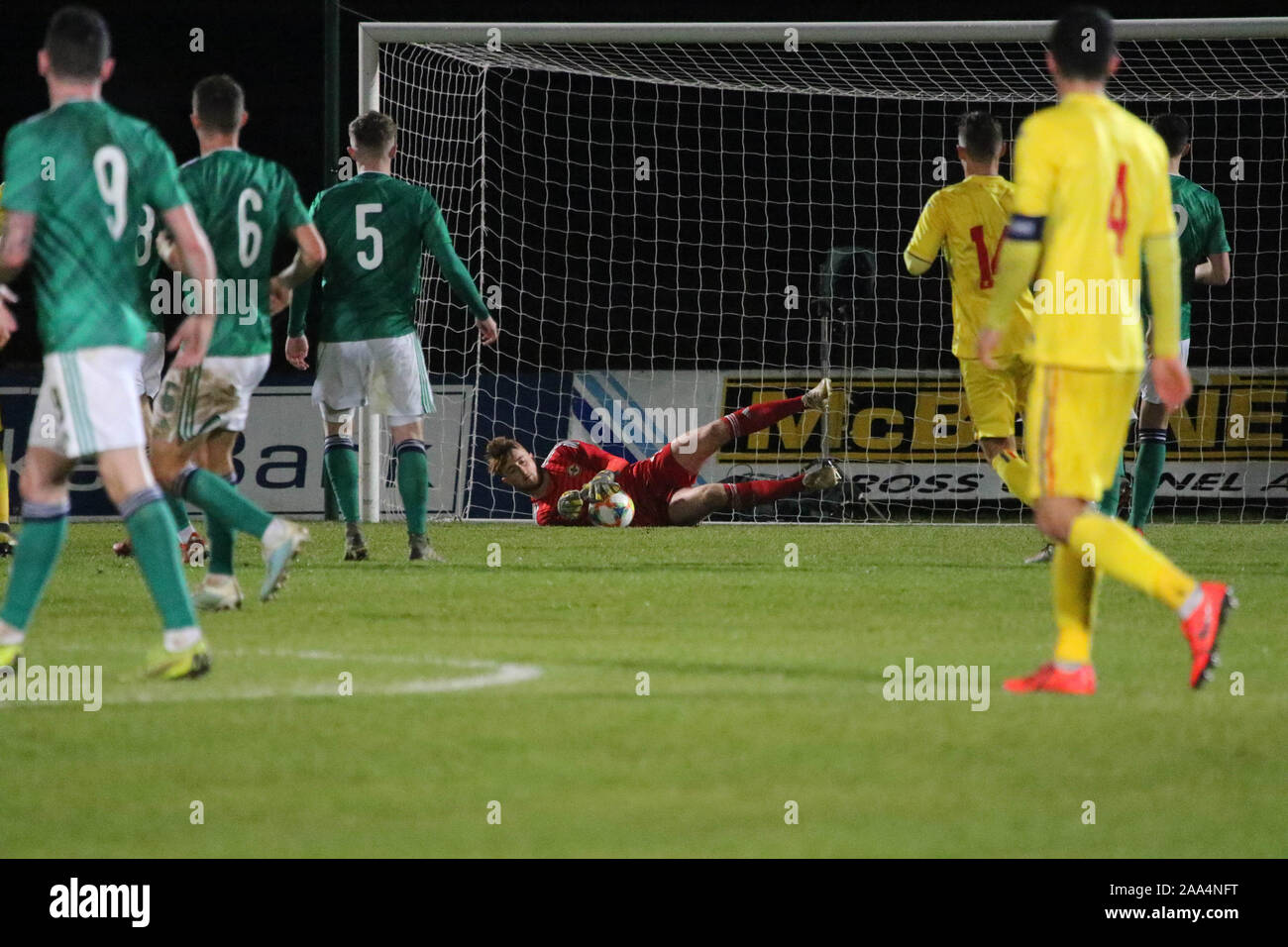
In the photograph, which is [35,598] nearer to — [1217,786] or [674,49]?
[1217,786]

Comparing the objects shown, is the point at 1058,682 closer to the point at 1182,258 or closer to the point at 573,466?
the point at 1182,258

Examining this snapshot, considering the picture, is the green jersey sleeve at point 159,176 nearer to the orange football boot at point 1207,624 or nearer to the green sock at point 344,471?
the orange football boot at point 1207,624

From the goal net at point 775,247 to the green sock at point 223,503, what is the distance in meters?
6.53

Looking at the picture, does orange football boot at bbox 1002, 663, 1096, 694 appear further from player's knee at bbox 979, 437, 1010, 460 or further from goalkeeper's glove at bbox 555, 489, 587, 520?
goalkeeper's glove at bbox 555, 489, 587, 520

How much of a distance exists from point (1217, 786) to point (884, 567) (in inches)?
241

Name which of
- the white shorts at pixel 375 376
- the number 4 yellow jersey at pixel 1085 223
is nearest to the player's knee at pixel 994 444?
the white shorts at pixel 375 376

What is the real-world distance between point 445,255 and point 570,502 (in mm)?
3232

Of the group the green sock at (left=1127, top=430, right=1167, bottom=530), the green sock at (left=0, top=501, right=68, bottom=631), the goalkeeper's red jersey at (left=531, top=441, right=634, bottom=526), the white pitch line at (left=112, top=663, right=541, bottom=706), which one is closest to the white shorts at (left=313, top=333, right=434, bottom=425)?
the goalkeeper's red jersey at (left=531, top=441, right=634, bottom=526)

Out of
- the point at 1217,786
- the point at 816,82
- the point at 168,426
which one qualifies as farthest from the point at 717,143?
the point at 1217,786

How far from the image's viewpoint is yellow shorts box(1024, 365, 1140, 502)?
553 centimetres

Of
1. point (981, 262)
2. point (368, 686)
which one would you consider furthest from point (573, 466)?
point (368, 686)

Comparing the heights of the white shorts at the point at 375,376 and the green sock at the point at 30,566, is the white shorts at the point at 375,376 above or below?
above

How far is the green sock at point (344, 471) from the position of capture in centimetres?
1076

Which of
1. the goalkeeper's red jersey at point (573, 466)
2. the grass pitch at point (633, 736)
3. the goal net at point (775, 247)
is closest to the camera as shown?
the grass pitch at point (633, 736)
